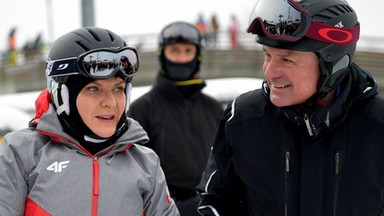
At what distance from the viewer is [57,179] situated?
2.97m

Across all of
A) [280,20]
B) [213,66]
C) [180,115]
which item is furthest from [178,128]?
[213,66]

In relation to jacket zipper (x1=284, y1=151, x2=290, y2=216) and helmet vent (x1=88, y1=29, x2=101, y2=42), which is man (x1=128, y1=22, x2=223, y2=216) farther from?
helmet vent (x1=88, y1=29, x2=101, y2=42)

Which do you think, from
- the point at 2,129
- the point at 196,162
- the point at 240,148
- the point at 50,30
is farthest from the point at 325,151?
the point at 50,30

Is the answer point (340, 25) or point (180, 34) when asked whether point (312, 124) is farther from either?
point (180, 34)

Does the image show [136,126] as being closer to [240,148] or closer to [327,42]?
[240,148]

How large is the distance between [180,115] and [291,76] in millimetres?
2340

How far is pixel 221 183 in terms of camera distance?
3.26 meters

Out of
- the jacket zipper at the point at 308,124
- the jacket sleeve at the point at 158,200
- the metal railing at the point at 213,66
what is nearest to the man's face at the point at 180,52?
the jacket sleeve at the point at 158,200

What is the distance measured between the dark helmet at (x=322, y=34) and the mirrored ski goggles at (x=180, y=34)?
2.74m

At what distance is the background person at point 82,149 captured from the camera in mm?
2932

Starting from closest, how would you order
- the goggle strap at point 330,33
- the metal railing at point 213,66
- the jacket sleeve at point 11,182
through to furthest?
the jacket sleeve at point 11,182
the goggle strap at point 330,33
the metal railing at point 213,66

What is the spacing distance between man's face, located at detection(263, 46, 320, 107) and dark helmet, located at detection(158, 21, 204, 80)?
261 cm

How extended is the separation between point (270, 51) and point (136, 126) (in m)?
0.79

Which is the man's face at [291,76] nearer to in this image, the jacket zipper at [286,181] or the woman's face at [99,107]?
the jacket zipper at [286,181]
